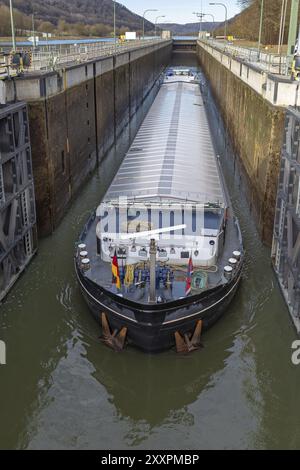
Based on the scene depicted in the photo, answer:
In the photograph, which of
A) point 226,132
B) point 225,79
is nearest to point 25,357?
point 226,132

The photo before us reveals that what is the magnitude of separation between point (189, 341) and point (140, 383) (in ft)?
5.78

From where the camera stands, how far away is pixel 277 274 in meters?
17.3

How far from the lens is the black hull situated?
12625mm

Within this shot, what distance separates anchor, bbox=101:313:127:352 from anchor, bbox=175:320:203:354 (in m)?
1.45

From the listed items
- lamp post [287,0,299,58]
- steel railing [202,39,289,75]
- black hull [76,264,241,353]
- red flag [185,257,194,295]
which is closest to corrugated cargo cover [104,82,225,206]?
red flag [185,257,194,295]

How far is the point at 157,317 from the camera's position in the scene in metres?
12.5

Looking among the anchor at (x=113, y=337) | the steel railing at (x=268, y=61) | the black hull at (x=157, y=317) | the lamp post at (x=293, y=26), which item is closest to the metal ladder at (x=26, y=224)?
Result: the black hull at (x=157, y=317)

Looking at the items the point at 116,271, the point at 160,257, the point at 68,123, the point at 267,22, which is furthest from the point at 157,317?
the point at 267,22

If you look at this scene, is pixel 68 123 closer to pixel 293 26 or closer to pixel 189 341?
pixel 293 26

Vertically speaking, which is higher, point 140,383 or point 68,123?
point 68,123

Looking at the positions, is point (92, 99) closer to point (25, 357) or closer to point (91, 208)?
point (91, 208)

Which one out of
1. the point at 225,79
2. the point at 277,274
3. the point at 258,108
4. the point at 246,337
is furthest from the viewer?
the point at 225,79

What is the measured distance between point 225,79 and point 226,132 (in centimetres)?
767

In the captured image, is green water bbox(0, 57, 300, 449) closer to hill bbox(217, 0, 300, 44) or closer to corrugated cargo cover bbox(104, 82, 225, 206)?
corrugated cargo cover bbox(104, 82, 225, 206)
